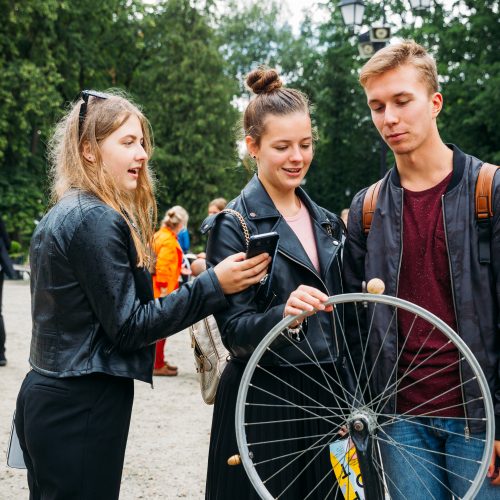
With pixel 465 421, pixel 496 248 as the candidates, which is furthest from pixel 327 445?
pixel 496 248

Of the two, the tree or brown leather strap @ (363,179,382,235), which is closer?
brown leather strap @ (363,179,382,235)

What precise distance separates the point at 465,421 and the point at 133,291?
1.24 m

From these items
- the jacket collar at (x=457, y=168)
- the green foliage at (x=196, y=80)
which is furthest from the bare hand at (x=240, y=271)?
the green foliage at (x=196, y=80)

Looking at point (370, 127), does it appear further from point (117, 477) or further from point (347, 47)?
point (117, 477)

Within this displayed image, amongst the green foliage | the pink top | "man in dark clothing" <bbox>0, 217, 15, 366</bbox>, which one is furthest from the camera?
the green foliage

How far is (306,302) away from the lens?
97.4 inches

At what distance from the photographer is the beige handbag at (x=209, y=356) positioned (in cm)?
335

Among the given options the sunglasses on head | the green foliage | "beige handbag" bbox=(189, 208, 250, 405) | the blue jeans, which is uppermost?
the green foliage

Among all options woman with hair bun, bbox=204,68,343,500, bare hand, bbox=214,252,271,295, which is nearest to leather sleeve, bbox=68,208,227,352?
bare hand, bbox=214,252,271,295

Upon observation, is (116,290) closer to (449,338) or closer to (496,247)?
(449,338)

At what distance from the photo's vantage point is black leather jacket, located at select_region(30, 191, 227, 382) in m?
2.66

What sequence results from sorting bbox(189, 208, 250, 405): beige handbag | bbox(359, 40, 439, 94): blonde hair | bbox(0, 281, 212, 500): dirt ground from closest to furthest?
bbox(359, 40, 439, 94): blonde hair → bbox(189, 208, 250, 405): beige handbag → bbox(0, 281, 212, 500): dirt ground

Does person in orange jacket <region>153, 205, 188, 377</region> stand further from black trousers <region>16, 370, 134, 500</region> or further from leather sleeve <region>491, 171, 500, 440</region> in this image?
leather sleeve <region>491, 171, 500, 440</region>

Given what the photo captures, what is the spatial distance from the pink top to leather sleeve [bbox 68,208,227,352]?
0.54m
